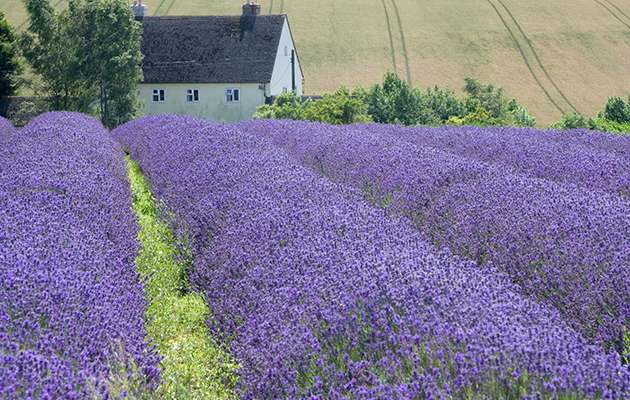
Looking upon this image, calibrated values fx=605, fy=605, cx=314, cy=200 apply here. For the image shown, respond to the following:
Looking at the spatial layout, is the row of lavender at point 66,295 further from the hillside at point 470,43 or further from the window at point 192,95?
the hillside at point 470,43

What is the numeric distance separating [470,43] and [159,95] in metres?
27.2

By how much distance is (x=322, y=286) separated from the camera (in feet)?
8.85

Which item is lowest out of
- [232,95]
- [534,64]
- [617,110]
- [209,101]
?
[209,101]

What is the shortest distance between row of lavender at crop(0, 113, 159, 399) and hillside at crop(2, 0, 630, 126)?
34375mm

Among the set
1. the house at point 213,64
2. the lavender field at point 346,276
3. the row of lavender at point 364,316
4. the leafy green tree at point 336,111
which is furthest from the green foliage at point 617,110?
the row of lavender at point 364,316

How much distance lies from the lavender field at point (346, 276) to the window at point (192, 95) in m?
25.9

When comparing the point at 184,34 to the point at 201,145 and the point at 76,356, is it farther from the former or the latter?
the point at 76,356

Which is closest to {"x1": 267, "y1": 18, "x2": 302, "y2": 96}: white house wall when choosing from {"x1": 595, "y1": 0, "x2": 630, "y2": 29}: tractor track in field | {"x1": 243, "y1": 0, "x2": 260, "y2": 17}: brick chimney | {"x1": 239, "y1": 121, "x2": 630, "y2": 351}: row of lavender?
{"x1": 243, "y1": 0, "x2": 260, "y2": 17}: brick chimney

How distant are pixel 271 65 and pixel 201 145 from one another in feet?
79.0

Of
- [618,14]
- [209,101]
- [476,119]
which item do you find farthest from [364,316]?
[618,14]

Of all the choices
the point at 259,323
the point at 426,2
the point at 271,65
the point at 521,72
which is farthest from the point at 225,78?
the point at 426,2

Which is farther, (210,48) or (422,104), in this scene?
(210,48)

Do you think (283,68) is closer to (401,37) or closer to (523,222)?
(401,37)

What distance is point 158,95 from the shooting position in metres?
31.4
